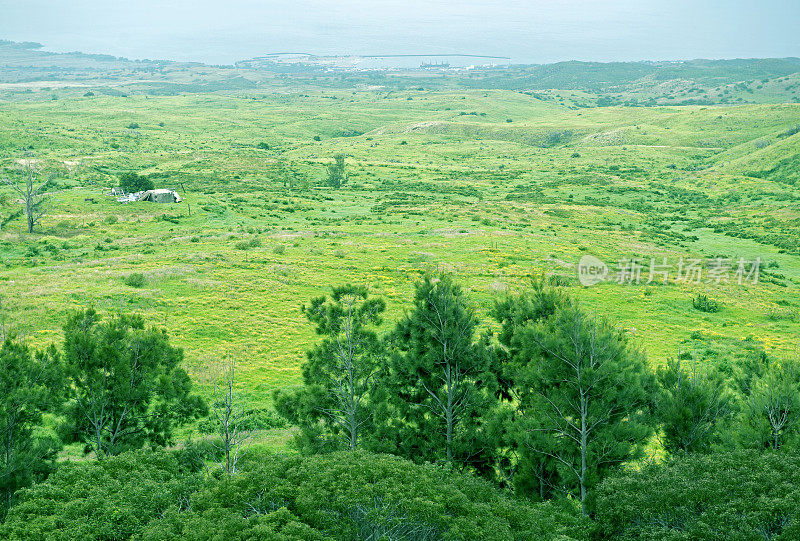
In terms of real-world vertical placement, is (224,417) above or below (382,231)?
above

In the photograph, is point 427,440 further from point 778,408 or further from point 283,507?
point 778,408

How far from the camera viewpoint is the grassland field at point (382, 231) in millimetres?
44469

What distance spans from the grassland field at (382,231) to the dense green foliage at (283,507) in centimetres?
1306

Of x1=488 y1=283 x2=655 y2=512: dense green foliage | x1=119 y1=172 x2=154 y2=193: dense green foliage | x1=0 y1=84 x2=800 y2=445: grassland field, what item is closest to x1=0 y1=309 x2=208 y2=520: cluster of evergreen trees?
x1=0 y1=84 x2=800 y2=445: grassland field

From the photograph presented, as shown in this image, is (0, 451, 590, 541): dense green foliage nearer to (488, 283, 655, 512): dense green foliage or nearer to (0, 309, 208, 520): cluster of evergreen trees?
(488, 283, 655, 512): dense green foliage

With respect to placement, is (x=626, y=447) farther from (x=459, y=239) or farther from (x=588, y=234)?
(x=588, y=234)

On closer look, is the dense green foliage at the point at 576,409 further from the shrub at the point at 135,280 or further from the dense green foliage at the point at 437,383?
the shrub at the point at 135,280

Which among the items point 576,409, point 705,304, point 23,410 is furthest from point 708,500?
point 705,304

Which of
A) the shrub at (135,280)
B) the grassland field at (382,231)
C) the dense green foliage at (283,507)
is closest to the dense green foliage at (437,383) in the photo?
the dense green foliage at (283,507)

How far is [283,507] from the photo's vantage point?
→ 575 inches

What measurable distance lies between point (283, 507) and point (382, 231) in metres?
63.7

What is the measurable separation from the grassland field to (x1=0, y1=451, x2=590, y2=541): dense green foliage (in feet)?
42.8

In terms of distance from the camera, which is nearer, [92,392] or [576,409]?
[576,409]

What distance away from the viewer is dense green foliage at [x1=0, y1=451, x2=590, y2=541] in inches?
571
